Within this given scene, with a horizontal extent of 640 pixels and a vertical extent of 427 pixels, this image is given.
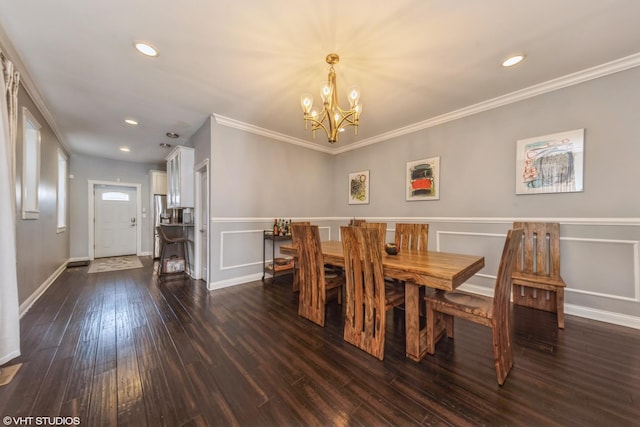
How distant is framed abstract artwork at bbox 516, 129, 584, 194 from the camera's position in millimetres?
2508

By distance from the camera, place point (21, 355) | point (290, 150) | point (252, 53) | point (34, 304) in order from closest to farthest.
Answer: point (21, 355) → point (252, 53) → point (34, 304) → point (290, 150)

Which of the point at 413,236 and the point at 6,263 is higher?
the point at 413,236

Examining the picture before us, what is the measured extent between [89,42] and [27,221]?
2.26 m

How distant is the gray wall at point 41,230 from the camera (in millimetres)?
2490

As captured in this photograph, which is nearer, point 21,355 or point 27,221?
point 21,355

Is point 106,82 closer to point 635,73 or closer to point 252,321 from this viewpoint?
point 252,321

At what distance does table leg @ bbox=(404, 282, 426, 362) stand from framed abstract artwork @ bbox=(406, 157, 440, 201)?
226 cm

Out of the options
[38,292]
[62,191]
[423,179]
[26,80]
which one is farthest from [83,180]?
[423,179]

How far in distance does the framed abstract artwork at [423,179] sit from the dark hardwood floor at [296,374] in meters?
1.85

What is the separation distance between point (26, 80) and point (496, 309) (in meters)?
4.87

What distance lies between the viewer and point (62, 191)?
187 inches

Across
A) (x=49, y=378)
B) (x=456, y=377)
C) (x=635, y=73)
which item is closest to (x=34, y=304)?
(x=49, y=378)

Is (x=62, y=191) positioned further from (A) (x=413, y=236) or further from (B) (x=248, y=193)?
(A) (x=413, y=236)

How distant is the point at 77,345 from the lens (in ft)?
6.45
